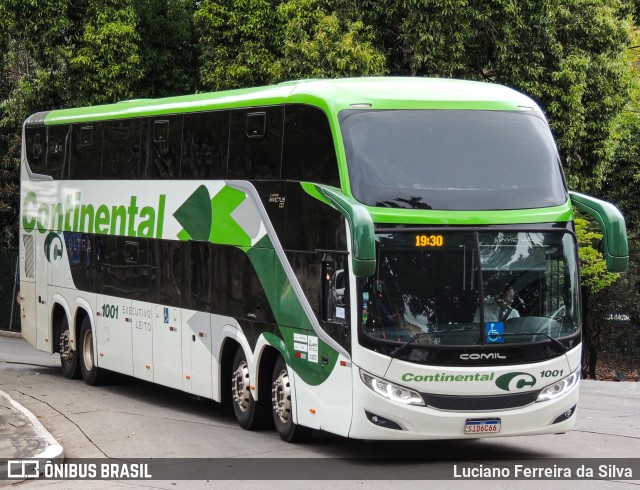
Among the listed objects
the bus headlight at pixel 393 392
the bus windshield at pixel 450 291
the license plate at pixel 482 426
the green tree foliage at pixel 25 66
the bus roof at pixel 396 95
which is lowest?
the license plate at pixel 482 426

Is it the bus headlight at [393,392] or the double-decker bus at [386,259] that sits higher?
the double-decker bus at [386,259]

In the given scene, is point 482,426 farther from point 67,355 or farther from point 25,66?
point 25,66

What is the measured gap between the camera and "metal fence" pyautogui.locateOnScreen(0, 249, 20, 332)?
1452 inches

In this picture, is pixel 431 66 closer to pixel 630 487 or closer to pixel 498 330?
pixel 498 330

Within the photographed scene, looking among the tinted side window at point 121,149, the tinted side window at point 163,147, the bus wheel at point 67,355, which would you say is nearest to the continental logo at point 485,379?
the tinted side window at point 163,147

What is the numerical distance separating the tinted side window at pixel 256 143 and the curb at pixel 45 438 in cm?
393

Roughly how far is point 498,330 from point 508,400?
722 mm

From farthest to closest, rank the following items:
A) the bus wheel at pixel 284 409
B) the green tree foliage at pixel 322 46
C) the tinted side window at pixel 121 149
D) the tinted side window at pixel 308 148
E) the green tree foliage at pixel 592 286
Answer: the green tree foliage at pixel 592 286 < the green tree foliage at pixel 322 46 < the tinted side window at pixel 121 149 < the bus wheel at pixel 284 409 < the tinted side window at pixel 308 148

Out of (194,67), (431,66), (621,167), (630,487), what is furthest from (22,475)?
(621,167)

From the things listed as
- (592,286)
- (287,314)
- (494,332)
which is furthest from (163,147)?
(592,286)

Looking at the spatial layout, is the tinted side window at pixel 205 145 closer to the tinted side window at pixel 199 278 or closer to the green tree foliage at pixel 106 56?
the tinted side window at pixel 199 278

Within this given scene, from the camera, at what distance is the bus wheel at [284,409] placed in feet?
47.4

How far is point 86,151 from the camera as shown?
69.0ft

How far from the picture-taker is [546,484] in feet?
37.9
